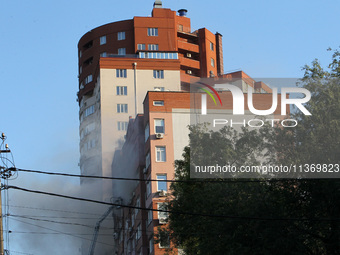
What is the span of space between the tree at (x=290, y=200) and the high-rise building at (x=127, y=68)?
49.3 metres

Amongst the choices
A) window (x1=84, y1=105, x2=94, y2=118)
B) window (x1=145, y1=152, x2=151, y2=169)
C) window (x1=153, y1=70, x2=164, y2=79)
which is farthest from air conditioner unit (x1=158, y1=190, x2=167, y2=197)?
window (x1=84, y1=105, x2=94, y2=118)

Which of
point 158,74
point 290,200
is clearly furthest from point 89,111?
point 290,200

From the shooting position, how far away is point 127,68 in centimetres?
8731

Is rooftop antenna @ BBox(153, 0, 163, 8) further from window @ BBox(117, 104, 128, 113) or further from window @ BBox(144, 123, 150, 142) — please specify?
window @ BBox(144, 123, 150, 142)

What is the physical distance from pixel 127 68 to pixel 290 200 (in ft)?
186

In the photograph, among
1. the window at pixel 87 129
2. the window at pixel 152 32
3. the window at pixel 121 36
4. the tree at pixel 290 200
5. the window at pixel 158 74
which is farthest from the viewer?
the window at pixel 87 129

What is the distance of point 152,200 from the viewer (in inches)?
2319

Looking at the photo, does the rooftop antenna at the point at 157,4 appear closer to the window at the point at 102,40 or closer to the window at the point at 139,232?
the window at the point at 102,40

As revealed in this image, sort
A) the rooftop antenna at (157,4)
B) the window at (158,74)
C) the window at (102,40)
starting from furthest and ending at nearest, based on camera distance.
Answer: the rooftop antenna at (157,4) < the window at (102,40) < the window at (158,74)

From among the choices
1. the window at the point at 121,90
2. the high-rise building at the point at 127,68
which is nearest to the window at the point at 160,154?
the high-rise building at the point at 127,68

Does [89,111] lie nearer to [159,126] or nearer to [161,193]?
[159,126]

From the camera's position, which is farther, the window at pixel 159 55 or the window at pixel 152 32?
the window at pixel 152 32

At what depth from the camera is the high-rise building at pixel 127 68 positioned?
8700 centimetres

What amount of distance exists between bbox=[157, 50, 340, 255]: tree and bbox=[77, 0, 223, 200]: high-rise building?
4927cm
